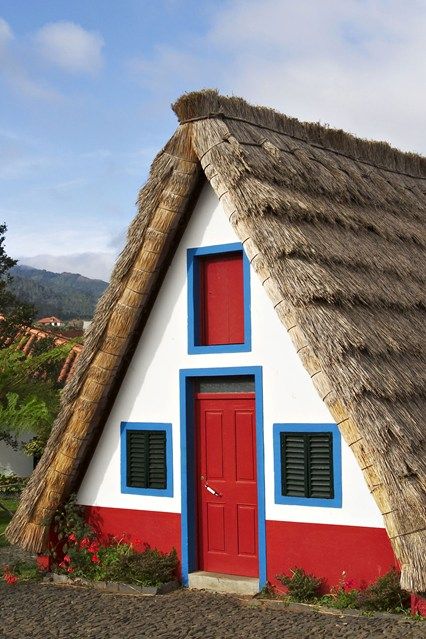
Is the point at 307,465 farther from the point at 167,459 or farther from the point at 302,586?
the point at 167,459

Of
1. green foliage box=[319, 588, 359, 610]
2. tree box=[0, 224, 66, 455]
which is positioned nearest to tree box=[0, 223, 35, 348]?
tree box=[0, 224, 66, 455]

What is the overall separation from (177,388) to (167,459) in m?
0.81

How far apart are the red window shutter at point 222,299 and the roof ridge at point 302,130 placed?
1.62 meters

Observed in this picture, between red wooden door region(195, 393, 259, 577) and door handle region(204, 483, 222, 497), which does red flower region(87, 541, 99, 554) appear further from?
door handle region(204, 483, 222, 497)

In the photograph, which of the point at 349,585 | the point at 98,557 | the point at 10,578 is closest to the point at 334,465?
the point at 349,585

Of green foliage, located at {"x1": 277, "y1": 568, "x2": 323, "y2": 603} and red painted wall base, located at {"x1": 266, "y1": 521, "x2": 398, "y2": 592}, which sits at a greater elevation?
red painted wall base, located at {"x1": 266, "y1": 521, "x2": 398, "y2": 592}

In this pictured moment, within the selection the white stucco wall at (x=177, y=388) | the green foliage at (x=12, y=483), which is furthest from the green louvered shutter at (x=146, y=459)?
the green foliage at (x=12, y=483)

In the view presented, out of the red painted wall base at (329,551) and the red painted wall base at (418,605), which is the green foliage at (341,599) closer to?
the red painted wall base at (329,551)

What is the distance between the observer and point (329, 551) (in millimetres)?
8961

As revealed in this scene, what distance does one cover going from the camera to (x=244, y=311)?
9.74m

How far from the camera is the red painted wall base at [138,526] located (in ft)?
33.3

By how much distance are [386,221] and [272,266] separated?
9.33ft

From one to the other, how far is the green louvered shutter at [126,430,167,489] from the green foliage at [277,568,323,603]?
1980 millimetres

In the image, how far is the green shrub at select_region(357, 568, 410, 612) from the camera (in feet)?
27.1
